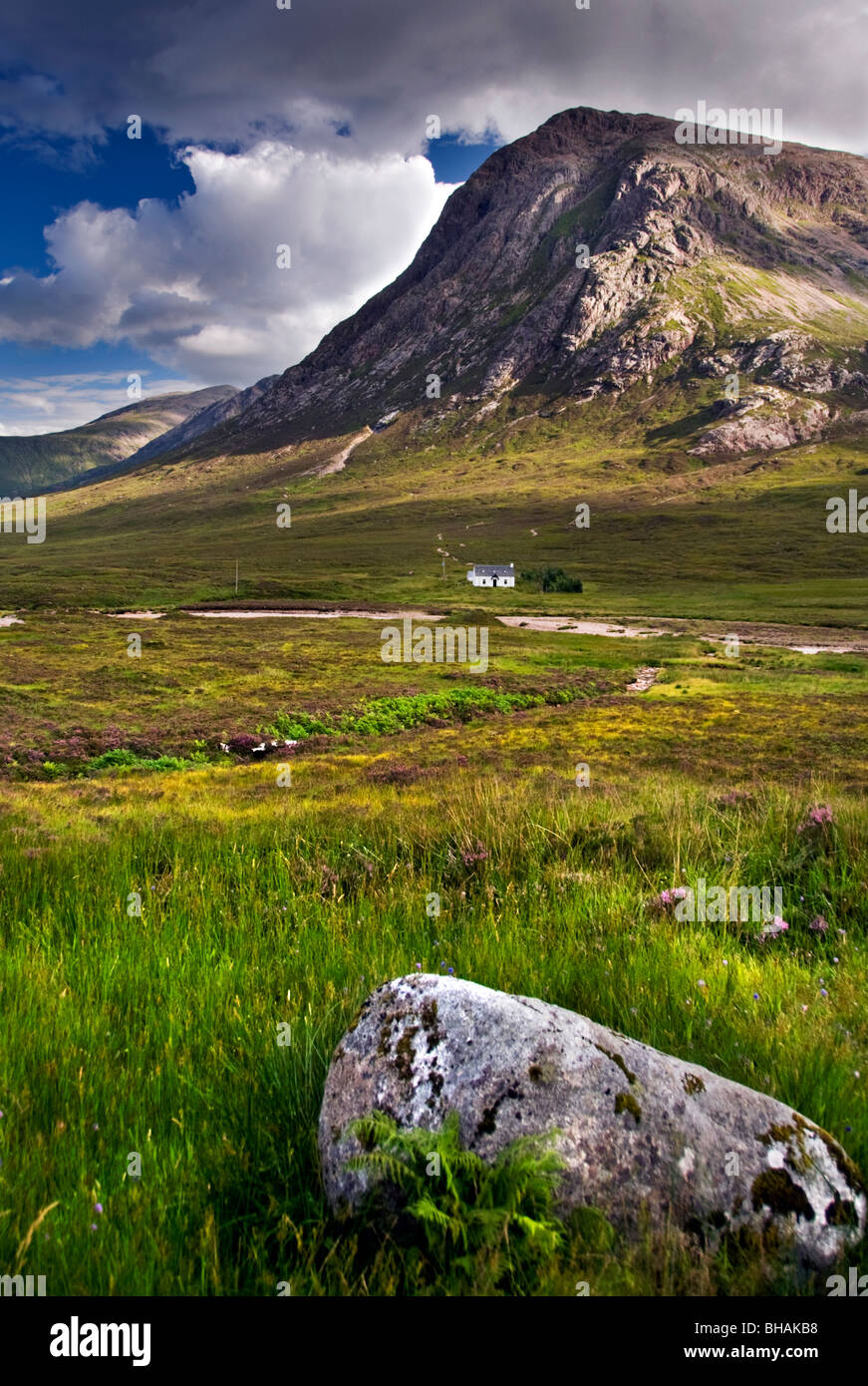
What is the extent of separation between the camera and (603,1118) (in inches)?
91.1

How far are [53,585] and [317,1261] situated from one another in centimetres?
12689

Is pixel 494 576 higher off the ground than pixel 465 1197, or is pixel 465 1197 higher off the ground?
pixel 494 576

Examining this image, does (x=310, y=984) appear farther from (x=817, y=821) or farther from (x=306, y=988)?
(x=817, y=821)

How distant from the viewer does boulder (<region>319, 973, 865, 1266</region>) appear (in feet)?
7.15

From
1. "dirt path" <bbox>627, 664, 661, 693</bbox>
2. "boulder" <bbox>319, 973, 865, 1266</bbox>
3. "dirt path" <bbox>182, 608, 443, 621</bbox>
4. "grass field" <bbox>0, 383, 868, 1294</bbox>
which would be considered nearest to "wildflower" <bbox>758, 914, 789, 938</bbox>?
"grass field" <bbox>0, 383, 868, 1294</bbox>

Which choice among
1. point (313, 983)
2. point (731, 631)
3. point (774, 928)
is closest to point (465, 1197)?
point (313, 983)

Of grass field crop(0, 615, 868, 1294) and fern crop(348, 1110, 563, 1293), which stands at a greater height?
fern crop(348, 1110, 563, 1293)

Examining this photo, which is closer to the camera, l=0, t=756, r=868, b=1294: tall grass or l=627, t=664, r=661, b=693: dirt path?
l=0, t=756, r=868, b=1294: tall grass

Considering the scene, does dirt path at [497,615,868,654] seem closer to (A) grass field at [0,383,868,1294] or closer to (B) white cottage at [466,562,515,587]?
(B) white cottage at [466,562,515,587]

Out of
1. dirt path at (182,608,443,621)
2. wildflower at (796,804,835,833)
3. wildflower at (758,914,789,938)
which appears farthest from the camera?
dirt path at (182,608,443,621)

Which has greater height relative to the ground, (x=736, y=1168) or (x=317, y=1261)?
(x=736, y=1168)
